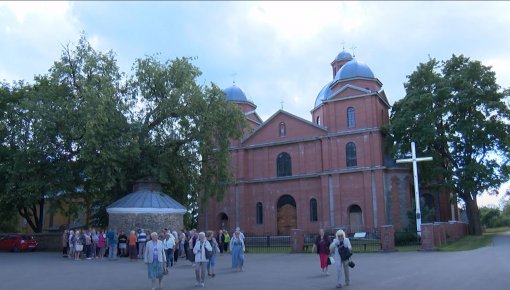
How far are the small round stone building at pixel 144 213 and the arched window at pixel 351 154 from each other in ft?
59.0

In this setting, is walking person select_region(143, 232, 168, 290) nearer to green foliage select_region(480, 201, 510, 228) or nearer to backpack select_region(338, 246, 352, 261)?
backpack select_region(338, 246, 352, 261)

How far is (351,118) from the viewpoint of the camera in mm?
43094

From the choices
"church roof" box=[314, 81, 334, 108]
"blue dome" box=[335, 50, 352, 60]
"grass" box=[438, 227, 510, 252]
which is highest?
"blue dome" box=[335, 50, 352, 60]

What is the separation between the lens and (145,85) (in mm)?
31500

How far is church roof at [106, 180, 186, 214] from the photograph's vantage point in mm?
28875

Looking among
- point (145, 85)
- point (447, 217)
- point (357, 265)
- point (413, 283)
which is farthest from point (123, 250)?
point (447, 217)

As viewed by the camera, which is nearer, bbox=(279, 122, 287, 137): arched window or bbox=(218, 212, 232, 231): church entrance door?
bbox=(279, 122, 287, 137): arched window

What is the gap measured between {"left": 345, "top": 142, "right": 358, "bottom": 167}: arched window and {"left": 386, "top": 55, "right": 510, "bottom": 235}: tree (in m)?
3.63

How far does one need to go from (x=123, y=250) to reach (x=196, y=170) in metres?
8.89

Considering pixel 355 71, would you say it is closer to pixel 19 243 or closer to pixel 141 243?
pixel 141 243

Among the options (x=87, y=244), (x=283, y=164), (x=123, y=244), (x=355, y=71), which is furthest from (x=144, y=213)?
(x=355, y=71)

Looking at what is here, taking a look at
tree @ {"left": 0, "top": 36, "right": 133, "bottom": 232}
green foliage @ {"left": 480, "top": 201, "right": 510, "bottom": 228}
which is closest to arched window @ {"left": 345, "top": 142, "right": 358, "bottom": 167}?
tree @ {"left": 0, "top": 36, "right": 133, "bottom": 232}

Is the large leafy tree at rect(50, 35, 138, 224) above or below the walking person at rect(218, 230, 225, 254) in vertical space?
above

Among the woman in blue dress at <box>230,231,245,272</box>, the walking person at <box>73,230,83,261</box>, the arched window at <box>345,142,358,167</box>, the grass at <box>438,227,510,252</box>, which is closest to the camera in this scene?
the woman in blue dress at <box>230,231,245,272</box>
